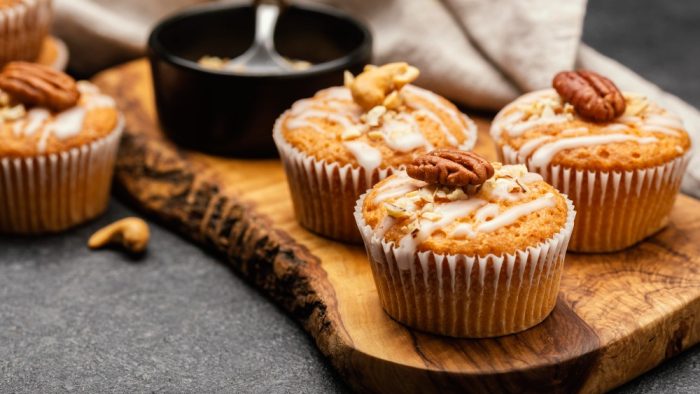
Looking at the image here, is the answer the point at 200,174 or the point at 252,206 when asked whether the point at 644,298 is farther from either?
the point at 200,174

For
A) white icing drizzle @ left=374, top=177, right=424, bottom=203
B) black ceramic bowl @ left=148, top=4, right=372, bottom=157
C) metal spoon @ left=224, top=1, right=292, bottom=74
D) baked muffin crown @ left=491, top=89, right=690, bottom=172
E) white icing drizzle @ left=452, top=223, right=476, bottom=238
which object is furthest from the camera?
metal spoon @ left=224, top=1, right=292, bottom=74

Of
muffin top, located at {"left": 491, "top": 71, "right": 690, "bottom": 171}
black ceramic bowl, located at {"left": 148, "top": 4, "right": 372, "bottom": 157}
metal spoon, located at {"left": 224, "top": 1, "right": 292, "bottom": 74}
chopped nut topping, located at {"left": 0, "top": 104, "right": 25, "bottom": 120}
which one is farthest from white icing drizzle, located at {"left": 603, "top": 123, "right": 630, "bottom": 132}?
chopped nut topping, located at {"left": 0, "top": 104, "right": 25, "bottom": 120}

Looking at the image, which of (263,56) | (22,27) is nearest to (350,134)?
(263,56)

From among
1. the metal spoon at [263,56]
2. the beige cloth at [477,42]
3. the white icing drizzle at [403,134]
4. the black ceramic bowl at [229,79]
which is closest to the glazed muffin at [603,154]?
the white icing drizzle at [403,134]

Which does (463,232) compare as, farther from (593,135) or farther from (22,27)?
(22,27)

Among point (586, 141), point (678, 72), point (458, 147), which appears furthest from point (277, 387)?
point (678, 72)

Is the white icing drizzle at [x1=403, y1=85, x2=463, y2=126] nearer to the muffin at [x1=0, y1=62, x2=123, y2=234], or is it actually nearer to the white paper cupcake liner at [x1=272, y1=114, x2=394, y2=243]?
the white paper cupcake liner at [x1=272, y1=114, x2=394, y2=243]
